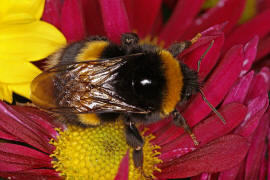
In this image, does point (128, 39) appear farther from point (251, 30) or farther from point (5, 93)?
point (251, 30)

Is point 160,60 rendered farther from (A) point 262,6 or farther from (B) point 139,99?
(A) point 262,6

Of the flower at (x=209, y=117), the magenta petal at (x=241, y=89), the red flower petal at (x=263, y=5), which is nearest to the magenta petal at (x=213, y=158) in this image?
the flower at (x=209, y=117)

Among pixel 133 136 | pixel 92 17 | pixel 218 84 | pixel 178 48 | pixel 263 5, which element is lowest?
pixel 133 136

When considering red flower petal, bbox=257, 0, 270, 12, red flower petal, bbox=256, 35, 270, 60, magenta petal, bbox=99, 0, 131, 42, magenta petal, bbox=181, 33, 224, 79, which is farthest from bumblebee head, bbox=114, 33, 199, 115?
red flower petal, bbox=257, 0, 270, 12

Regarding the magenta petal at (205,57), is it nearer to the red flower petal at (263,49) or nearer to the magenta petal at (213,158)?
the magenta petal at (213,158)

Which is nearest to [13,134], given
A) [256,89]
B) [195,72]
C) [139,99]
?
[139,99]

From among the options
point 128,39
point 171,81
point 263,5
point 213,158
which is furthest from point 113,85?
point 263,5

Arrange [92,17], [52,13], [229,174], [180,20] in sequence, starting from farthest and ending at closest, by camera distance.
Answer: [180,20], [92,17], [52,13], [229,174]
